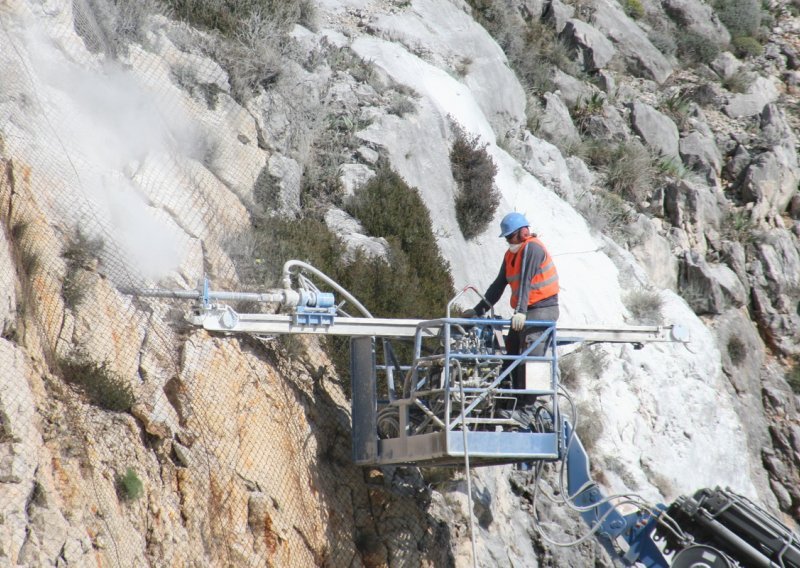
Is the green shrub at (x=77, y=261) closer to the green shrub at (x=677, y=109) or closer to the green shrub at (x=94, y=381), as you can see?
the green shrub at (x=94, y=381)

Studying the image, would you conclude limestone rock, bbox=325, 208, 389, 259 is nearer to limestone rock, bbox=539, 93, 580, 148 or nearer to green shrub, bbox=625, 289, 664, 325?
green shrub, bbox=625, 289, 664, 325

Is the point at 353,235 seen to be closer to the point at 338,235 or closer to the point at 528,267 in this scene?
the point at 338,235

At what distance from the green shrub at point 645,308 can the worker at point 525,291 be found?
663cm

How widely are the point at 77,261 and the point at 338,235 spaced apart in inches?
170

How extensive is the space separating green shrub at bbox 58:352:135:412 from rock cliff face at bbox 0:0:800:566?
30mm

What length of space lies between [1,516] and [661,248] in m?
14.0

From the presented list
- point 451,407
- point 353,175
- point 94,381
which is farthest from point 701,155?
point 94,381

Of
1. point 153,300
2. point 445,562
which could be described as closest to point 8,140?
point 153,300

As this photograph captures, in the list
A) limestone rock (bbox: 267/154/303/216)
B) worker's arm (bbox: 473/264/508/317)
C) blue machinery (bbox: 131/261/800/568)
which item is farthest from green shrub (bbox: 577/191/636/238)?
blue machinery (bbox: 131/261/800/568)

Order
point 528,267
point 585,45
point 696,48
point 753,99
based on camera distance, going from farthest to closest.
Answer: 1. point 696,48
2. point 753,99
3. point 585,45
4. point 528,267

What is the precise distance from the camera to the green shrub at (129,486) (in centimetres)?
762

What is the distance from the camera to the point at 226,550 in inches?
328

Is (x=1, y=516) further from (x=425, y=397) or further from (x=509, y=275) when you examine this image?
(x=509, y=275)

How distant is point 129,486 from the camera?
7641 mm
